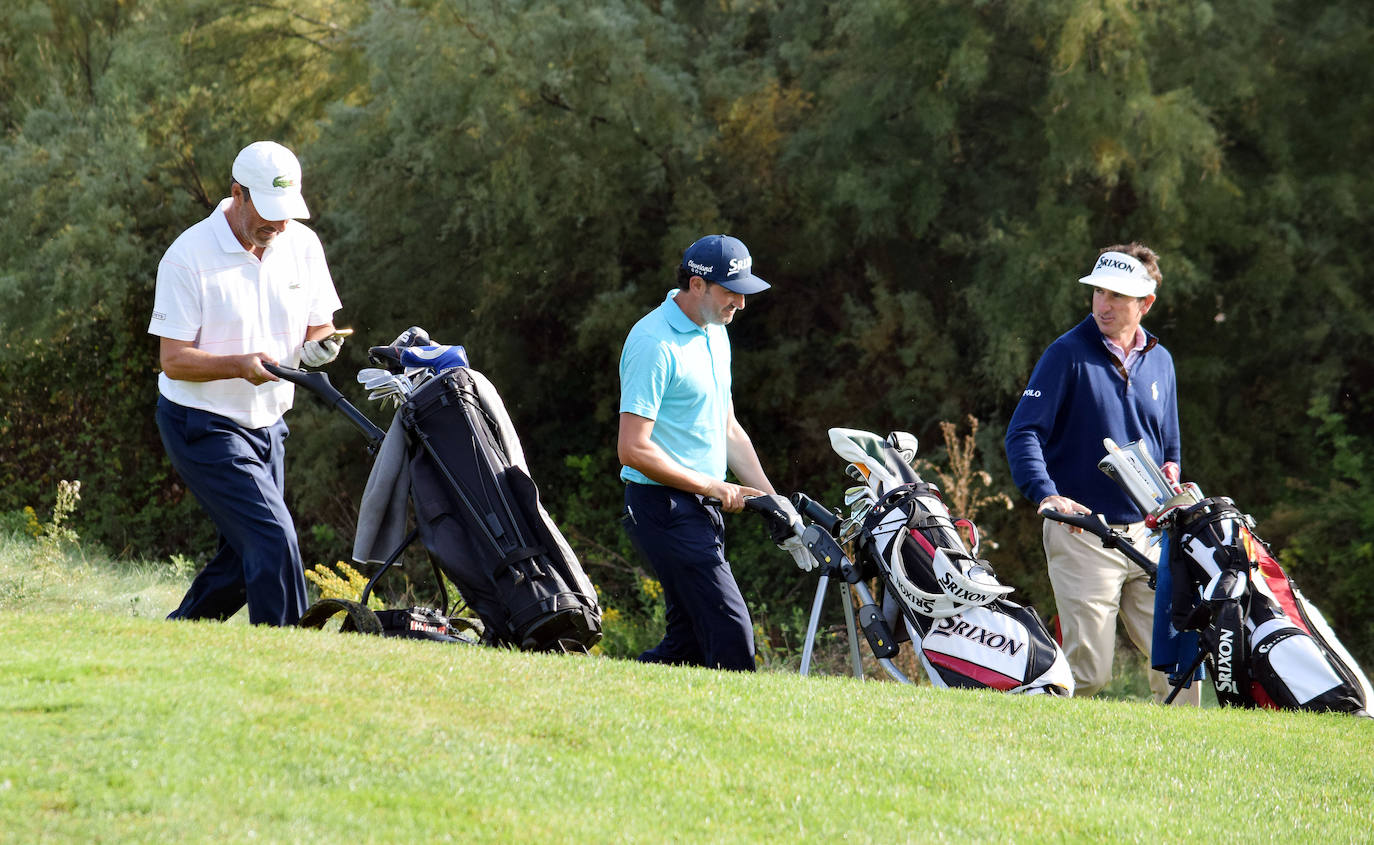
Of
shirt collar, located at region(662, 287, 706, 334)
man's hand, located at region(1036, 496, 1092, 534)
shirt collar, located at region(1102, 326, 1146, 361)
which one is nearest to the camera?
shirt collar, located at region(662, 287, 706, 334)

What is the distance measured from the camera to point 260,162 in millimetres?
6070

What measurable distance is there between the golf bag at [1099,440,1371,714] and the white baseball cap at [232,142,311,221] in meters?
3.83

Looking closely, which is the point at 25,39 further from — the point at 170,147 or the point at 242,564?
the point at 242,564

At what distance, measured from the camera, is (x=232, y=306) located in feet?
20.4

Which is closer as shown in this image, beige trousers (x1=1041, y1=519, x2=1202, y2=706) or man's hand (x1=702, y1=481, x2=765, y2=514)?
man's hand (x1=702, y1=481, x2=765, y2=514)

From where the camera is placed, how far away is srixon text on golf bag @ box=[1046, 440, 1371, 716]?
580cm

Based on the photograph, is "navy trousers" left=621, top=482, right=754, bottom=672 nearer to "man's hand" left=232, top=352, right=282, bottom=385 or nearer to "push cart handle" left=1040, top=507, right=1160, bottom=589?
"push cart handle" left=1040, top=507, right=1160, bottom=589

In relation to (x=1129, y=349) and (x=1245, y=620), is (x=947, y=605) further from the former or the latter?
(x=1129, y=349)

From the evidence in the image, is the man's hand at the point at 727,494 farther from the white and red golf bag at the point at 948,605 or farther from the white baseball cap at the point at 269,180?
the white baseball cap at the point at 269,180

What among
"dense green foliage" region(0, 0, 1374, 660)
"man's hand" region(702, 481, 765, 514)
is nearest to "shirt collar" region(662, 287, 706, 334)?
"man's hand" region(702, 481, 765, 514)

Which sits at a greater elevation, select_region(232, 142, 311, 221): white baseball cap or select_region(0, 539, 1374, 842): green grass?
select_region(232, 142, 311, 221): white baseball cap

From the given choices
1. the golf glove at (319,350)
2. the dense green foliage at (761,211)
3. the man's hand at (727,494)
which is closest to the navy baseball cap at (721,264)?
the man's hand at (727,494)

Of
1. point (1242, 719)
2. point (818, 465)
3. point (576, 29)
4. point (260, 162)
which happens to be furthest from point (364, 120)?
point (1242, 719)

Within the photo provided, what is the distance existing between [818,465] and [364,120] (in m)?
6.72
